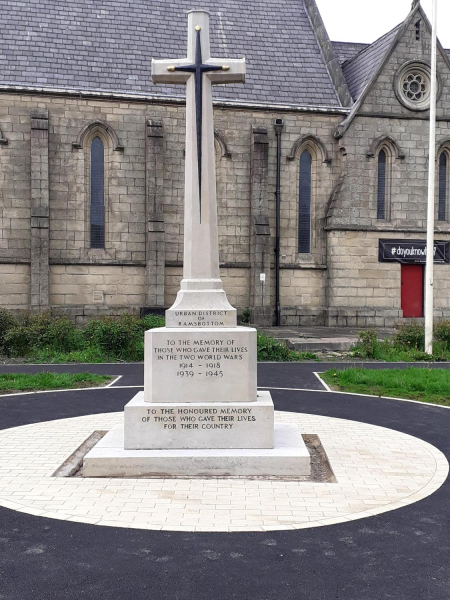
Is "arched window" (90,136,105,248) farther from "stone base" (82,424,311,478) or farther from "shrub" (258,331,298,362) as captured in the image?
"stone base" (82,424,311,478)

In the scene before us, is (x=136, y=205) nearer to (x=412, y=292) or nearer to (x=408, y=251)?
(x=408, y=251)

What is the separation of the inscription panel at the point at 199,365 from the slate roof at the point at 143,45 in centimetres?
1976

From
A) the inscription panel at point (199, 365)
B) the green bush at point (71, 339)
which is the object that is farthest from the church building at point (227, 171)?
the inscription panel at point (199, 365)

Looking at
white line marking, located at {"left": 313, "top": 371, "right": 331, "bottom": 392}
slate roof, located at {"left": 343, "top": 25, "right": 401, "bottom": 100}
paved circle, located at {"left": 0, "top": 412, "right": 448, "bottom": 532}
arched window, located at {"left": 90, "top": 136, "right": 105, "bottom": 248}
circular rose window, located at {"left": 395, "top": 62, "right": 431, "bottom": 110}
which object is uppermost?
slate roof, located at {"left": 343, "top": 25, "right": 401, "bottom": 100}

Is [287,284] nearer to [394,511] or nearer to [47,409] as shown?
[47,409]

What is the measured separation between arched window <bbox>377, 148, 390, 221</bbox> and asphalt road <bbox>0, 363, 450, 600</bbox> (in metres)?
21.9

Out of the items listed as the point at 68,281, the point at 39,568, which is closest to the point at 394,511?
the point at 39,568

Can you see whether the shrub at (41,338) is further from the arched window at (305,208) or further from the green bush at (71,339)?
the arched window at (305,208)

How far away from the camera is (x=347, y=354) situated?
1875 cm

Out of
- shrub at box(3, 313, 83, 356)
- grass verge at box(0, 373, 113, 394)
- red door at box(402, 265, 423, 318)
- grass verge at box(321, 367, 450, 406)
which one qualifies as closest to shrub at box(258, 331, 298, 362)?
grass verge at box(321, 367, 450, 406)

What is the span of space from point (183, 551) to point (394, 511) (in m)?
2.14

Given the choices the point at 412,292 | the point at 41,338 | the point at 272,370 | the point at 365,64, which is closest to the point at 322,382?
the point at 272,370

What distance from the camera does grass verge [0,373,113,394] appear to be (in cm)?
1295

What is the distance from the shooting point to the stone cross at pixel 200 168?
322 inches
